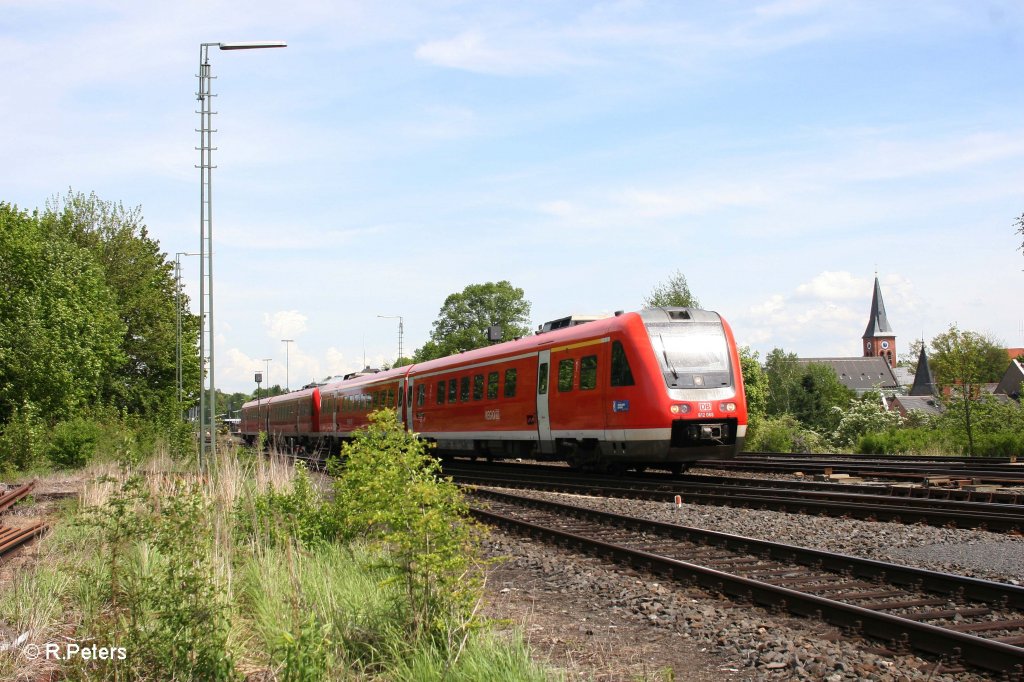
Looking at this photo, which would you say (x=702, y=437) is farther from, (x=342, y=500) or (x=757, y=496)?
(x=342, y=500)

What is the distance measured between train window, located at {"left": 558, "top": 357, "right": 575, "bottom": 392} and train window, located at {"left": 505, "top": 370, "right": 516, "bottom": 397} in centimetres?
232

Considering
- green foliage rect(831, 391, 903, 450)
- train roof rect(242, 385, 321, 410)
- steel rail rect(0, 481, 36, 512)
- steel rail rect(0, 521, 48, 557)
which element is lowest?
steel rail rect(0, 521, 48, 557)

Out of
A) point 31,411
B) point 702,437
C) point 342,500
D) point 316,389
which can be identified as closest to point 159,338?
point 316,389

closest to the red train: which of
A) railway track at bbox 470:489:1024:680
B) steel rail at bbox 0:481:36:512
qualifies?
railway track at bbox 470:489:1024:680

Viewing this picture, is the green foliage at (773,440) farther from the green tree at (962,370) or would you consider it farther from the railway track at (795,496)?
the railway track at (795,496)

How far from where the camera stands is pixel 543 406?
1966 cm

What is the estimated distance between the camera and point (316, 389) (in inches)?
1575

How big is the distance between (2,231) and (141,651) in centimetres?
3543

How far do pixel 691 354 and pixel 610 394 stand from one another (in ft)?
5.23

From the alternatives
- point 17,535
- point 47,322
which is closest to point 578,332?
point 17,535

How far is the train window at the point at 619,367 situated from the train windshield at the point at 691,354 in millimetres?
578

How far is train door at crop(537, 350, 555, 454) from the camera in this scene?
19.5 metres

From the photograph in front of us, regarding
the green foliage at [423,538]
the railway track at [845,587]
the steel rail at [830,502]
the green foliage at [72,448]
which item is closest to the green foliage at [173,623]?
the green foliage at [423,538]

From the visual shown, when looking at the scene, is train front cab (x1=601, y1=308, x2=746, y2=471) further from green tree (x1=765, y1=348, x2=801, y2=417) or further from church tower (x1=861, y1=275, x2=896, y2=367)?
church tower (x1=861, y1=275, x2=896, y2=367)
